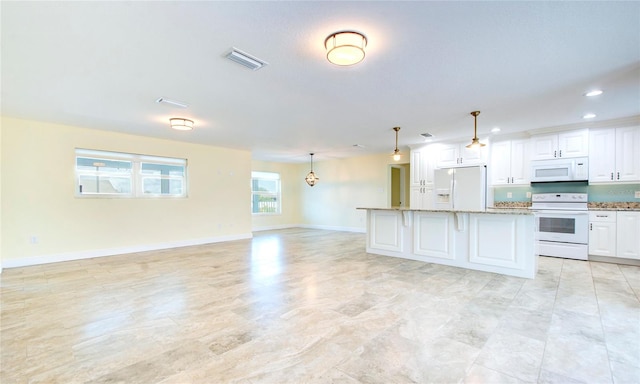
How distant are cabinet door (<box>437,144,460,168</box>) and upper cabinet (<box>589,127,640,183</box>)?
7.32ft

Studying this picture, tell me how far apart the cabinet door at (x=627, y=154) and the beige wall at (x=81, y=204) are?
321 inches

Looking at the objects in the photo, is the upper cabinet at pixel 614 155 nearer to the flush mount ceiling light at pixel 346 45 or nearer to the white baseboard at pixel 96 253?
the flush mount ceiling light at pixel 346 45

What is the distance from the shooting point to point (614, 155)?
16.4 feet

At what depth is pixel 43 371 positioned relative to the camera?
1892mm

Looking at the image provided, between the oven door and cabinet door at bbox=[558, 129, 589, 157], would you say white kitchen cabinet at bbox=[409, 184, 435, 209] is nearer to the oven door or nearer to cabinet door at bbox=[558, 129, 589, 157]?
the oven door

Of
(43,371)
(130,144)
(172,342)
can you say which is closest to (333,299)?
(172,342)

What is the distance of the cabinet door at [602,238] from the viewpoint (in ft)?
16.0

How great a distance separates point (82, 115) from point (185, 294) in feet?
11.5

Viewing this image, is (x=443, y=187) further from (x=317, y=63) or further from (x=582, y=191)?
(x=317, y=63)

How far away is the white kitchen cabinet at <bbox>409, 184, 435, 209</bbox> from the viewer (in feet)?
22.6

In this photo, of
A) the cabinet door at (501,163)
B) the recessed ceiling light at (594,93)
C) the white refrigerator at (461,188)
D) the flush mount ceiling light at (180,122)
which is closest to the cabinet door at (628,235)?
the cabinet door at (501,163)

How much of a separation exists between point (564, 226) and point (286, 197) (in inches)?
315

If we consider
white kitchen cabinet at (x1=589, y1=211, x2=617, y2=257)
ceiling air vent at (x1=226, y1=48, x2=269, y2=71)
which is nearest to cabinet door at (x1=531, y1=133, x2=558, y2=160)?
white kitchen cabinet at (x1=589, y1=211, x2=617, y2=257)

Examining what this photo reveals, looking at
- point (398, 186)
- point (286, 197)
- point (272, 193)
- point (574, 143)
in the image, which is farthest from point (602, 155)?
point (272, 193)
